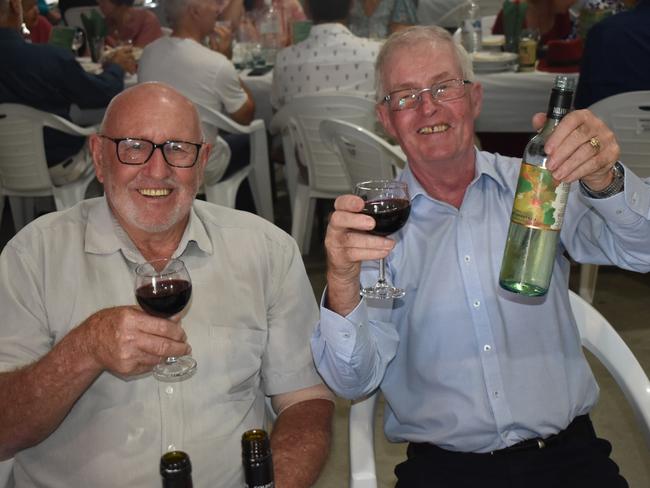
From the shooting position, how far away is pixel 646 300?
417 cm

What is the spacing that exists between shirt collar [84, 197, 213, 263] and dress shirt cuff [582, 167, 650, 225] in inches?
32.0

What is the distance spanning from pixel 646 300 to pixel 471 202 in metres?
2.43

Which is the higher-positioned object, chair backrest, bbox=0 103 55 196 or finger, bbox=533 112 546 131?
finger, bbox=533 112 546 131

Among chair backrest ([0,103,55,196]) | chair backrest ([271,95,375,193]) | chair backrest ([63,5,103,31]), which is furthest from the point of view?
chair backrest ([63,5,103,31])

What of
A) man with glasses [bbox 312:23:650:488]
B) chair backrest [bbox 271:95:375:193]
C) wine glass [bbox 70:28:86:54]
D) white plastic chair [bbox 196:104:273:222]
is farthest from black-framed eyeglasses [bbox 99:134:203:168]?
wine glass [bbox 70:28:86:54]

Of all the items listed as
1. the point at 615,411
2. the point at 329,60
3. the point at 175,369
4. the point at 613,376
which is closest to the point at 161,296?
the point at 175,369

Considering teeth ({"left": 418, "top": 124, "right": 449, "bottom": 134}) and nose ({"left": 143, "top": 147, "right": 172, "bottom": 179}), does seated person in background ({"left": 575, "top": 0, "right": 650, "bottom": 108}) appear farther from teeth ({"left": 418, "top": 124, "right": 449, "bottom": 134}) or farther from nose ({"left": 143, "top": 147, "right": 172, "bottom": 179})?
nose ({"left": 143, "top": 147, "right": 172, "bottom": 179})

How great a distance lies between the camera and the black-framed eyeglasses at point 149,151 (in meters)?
2.00

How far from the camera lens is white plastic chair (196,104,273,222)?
450 centimetres

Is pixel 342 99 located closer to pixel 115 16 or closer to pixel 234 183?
pixel 234 183

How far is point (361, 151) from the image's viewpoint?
395 centimetres

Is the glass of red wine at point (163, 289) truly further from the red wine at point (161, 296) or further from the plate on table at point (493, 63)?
the plate on table at point (493, 63)

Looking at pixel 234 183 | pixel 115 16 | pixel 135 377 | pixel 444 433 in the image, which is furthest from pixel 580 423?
pixel 115 16

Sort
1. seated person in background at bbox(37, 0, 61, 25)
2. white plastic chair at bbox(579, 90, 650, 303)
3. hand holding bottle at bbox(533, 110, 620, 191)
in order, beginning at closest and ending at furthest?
hand holding bottle at bbox(533, 110, 620, 191)
white plastic chair at bbox(579, 90, 650, 303)
seated person in background at bbox(37, 0, 61, 25)
